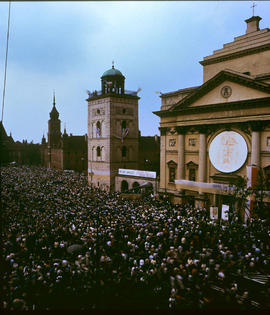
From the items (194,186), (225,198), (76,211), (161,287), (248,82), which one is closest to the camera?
(161,287)

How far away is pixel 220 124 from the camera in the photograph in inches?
1040

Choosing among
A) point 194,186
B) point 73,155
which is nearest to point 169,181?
point 194,186

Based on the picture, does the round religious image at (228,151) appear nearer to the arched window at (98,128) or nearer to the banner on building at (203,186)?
the banner on building at (203,186)

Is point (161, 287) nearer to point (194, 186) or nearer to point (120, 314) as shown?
point (120, 314)

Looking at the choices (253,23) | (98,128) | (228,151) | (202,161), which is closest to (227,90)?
(228,151)

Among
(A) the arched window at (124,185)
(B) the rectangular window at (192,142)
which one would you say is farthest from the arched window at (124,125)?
(B) the rectangular window at (192,142)

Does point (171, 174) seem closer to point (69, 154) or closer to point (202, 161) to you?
point (202, 161)

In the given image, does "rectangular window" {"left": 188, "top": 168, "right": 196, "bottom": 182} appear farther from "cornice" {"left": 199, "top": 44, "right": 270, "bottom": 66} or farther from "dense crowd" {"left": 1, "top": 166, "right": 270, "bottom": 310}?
"cornice" {"left": 199, "top": 44, "right": 270, "bottom": 66}

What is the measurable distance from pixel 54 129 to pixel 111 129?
2194 inches

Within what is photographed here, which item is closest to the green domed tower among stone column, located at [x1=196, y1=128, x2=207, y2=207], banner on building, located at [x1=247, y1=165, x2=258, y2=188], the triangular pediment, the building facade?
the triangular pediment

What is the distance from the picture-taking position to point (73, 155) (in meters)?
75.6

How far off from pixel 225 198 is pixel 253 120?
7904 mm

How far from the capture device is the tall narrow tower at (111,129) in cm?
4197

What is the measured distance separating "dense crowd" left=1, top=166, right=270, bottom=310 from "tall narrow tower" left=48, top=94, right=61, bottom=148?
7053 centimetres
